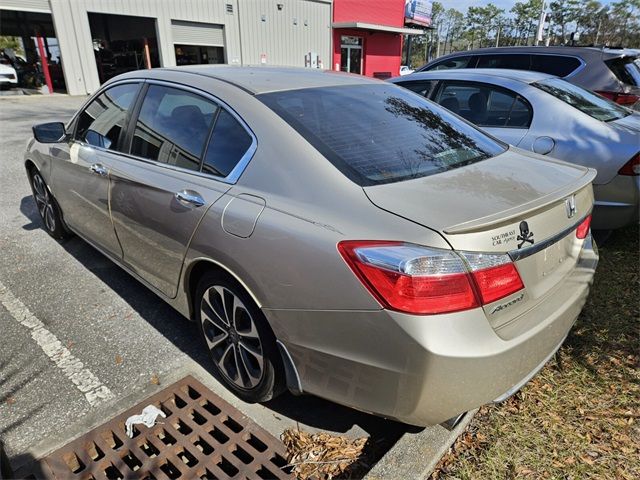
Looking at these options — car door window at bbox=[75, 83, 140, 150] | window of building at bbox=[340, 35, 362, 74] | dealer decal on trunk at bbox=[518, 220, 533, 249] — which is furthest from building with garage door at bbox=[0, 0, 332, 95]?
dealer decal on trunk at bbox=[518, 220, 533, 249]

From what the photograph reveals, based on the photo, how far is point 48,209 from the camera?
14.6ft

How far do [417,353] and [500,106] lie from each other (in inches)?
137

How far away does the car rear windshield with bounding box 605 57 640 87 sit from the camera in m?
5.98

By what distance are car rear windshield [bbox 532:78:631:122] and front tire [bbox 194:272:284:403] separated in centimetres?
354

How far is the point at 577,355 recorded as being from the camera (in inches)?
108

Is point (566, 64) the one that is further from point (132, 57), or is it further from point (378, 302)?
point (132, 57)

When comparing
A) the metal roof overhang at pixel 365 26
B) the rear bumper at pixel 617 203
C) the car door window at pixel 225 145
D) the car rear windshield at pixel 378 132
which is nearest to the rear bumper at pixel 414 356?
the car rear windshield at pixel 378 132

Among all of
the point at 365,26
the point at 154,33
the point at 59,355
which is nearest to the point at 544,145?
the point at 59,355

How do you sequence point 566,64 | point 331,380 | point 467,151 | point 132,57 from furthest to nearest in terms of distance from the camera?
point 132,57 → point 566,64 → point 467,151 → point 331,380

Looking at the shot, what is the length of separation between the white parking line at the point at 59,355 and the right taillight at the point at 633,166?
154 inches

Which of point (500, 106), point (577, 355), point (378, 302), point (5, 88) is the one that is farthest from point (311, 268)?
point (5, 88)

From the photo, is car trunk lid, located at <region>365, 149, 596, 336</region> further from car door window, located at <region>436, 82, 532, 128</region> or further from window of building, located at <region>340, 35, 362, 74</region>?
window of building, located at <region>340, 35, 362, 74</region>

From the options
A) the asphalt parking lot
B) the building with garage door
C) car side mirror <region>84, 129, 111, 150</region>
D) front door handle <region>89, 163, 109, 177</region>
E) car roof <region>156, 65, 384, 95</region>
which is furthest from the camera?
the building with garage door

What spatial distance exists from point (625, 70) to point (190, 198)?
638 centimetres
